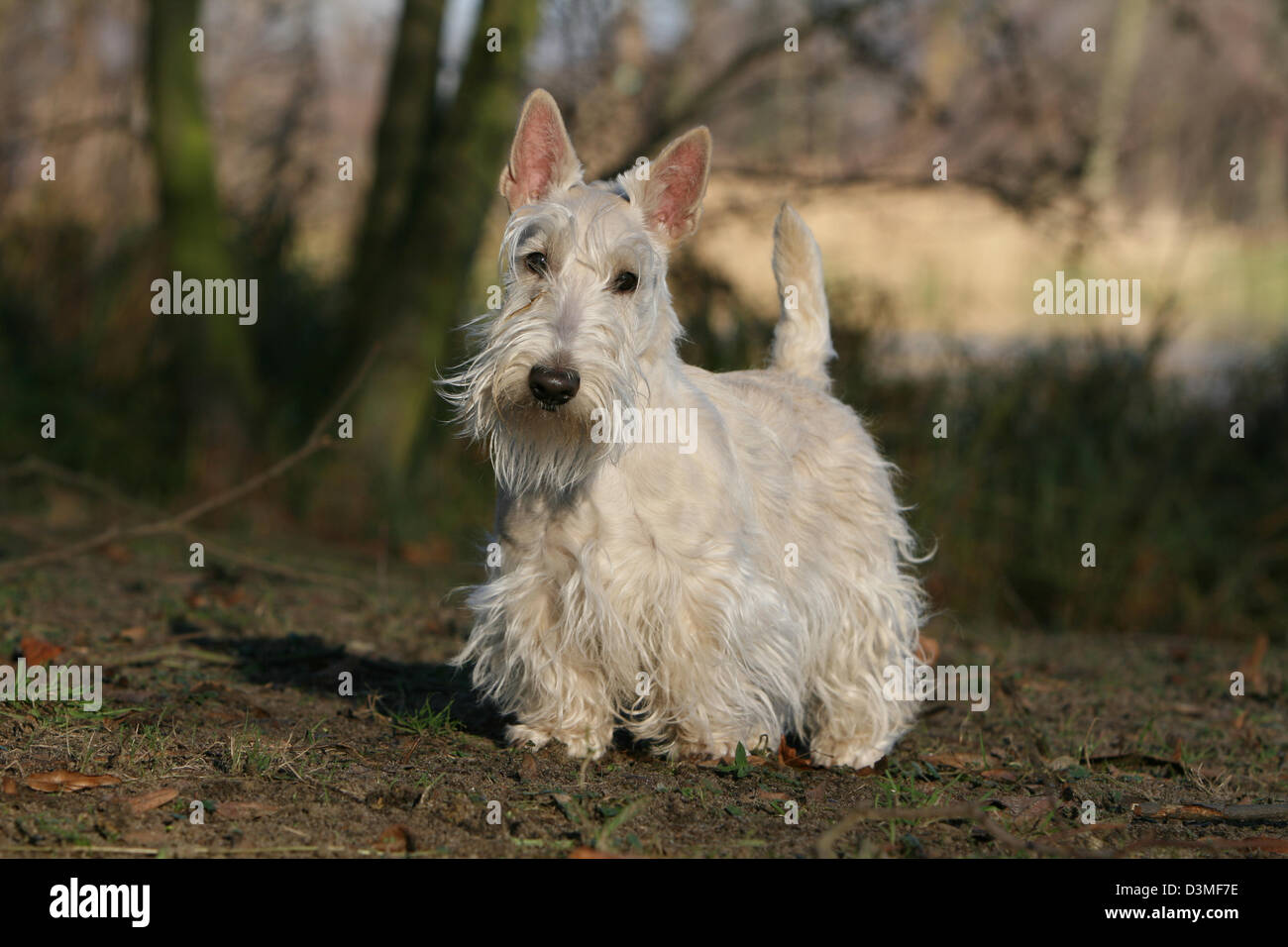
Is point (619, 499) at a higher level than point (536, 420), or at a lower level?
lower

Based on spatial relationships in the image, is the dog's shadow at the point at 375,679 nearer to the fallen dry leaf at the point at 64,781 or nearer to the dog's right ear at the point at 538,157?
the fallen dry leaf at the point at 64,781

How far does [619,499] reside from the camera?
4.21 metres

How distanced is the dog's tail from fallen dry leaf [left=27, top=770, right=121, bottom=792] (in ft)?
9.64

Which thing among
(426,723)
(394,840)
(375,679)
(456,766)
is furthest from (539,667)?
(375,679)

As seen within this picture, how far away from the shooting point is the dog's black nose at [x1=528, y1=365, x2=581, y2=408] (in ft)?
12.4

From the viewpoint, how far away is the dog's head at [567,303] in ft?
12.6

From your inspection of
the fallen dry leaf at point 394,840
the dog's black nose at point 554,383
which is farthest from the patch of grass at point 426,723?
the dog's black nose at point 554,383

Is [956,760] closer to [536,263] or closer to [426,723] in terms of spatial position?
[426,723]

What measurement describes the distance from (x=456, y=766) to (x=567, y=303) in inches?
55.8

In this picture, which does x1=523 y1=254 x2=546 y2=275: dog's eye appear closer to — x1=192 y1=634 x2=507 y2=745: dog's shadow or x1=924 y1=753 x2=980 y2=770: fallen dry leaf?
x1=192 y1=634 x2=507 y2=745: dog's shadow

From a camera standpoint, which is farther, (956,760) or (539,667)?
(956,760)

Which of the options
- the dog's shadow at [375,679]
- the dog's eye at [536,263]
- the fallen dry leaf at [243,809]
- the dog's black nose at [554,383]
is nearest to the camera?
the fallen dry leaf at [243,809]

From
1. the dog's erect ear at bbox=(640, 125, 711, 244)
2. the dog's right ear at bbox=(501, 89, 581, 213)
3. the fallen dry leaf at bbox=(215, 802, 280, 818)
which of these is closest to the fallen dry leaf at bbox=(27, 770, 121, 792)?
the fallen dry leaf at bbox=(215, 802, 280, 818)
